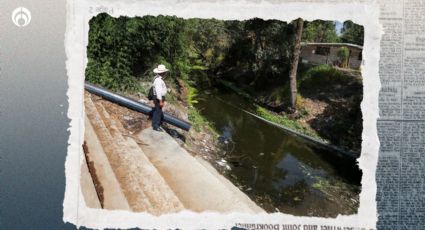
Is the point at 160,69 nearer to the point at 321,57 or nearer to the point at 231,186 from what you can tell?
the point at 231,186

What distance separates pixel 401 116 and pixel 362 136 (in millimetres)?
199

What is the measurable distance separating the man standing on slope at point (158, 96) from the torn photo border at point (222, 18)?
289 mm

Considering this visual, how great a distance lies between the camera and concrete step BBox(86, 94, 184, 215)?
72.9 inches

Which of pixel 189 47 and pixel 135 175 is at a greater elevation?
pixel 189 47

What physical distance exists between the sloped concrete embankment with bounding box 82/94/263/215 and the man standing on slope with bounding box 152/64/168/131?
0.05 m

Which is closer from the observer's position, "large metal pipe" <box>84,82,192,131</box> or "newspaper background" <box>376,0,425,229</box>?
"newspaper background" <box>376,0,425,229</box>

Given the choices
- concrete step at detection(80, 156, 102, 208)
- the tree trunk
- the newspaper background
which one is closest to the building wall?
the tree trunk

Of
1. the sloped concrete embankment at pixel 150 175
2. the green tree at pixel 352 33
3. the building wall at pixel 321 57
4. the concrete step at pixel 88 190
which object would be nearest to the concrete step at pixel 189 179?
the sloped concrete embankment at pixel 150 175

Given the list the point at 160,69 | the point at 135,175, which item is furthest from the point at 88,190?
the point at 160,69

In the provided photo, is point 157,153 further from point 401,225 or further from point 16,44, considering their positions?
point 401,225

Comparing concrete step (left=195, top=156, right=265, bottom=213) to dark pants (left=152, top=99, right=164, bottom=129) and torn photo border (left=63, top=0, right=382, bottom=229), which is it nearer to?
torn photo border (left=63, top=0, right=382, bottom=229)

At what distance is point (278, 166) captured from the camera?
2.10 metres

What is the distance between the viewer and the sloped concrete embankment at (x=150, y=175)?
6.07 feet

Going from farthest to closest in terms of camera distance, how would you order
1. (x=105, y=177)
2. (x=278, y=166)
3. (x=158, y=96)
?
(x=278, y=166)
(x=158, y=96)
(x=105, y=177)
